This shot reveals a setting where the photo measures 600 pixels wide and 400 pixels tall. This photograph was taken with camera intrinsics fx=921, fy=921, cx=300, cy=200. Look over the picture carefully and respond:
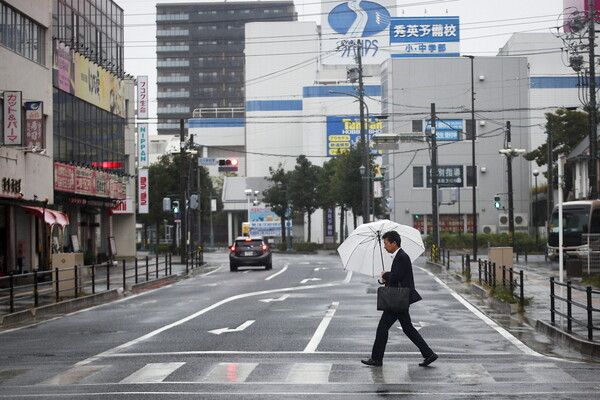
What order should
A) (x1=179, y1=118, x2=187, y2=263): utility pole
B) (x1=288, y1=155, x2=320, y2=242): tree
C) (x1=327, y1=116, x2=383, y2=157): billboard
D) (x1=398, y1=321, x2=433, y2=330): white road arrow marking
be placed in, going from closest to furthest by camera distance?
1. (x1=398, y1=321, x2=433, y2=330): white road arrow marking
2. (x1=179, y1=118, x2=187, y2=263): utility pole
3. (x1=288, y1=155, x2=320, y2=242): tree
4. (x1=327, y1=116, x2=383, y2=157): billboard

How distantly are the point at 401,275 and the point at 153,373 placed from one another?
11.7 ft

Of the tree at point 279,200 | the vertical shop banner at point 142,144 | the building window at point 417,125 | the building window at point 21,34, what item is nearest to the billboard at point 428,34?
the building window at point 417,125

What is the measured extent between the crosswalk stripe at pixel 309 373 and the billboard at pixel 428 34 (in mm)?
93309

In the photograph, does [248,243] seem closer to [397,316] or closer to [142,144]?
[142,144]

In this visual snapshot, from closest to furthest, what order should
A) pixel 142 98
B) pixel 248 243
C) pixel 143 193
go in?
pixel 248 243
pixel 142 98
pixel 143 193

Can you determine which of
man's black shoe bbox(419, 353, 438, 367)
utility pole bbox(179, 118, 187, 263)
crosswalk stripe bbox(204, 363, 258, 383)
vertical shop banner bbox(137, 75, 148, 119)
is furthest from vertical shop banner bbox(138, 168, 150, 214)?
man's black shoe bbox(419, 353, 438, 367)

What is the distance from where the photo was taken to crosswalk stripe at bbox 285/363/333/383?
11460 mm

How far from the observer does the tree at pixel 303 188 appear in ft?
294

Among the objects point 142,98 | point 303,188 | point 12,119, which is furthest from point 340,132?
point 12,119

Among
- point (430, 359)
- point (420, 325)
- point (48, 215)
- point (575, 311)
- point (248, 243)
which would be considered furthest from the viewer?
point (248, 243)

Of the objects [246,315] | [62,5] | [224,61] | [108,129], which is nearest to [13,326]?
[246,315]

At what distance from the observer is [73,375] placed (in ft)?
40.0

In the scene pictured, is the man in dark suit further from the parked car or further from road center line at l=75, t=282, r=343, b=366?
the parked car

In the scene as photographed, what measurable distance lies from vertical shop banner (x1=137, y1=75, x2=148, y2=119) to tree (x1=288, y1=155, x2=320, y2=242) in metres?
30.4
